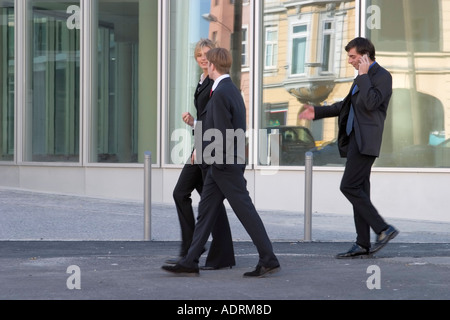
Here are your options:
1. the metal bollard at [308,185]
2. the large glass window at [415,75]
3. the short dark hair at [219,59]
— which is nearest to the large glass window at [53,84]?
the large glass window at [415,75]

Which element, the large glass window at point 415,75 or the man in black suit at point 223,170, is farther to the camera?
the large glass window at point 415,75

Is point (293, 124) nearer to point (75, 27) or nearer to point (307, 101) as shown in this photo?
point (307, 101)

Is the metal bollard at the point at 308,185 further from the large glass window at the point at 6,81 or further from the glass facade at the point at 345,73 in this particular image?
the large glass window at the point at 6,81

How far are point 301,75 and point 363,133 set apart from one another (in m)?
6.13

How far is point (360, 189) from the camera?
8.09m

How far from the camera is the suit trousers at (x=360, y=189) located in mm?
8055

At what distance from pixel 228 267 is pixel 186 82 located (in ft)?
25.9

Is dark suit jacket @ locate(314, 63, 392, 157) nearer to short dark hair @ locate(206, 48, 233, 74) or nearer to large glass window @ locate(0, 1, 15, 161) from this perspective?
short dark hair @ locate(206, 48, 233, 74)

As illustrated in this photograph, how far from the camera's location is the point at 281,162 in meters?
14.1

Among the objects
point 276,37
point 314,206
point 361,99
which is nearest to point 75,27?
point 276,37

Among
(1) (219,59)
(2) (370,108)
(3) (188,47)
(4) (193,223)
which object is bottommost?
(4) (193,223)

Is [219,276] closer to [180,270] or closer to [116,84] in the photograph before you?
[180,270]

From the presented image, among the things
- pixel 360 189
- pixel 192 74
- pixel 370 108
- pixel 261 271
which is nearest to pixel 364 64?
pixel 370 108

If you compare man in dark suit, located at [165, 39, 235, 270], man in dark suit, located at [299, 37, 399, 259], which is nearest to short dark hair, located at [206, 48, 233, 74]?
man in dark suit, located at [165, 39, 235, 270]
